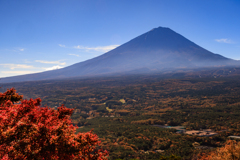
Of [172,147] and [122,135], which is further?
[122,135]

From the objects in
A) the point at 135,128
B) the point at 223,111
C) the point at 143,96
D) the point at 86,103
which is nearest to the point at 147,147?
the point at 135,128

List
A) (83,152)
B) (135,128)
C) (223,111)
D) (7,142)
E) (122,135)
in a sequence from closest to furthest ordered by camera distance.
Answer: (7,142), (83,152), (122,135), (135,128), (223,111)

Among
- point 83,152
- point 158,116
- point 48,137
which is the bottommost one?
point 158,116

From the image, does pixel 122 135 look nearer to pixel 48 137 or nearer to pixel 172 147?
pixel 172 147

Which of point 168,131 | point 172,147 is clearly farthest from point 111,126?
point 172,147

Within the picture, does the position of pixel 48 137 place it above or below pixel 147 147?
above

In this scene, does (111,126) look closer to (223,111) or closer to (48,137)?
(223,111)

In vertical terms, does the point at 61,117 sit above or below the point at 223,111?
above

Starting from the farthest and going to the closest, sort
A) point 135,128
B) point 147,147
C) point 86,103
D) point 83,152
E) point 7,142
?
point 86,103 < point 135,128 < point 147,147 < point 83,152 < point 7,142

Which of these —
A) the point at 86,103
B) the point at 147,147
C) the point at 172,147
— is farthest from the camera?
the point at 86,103
